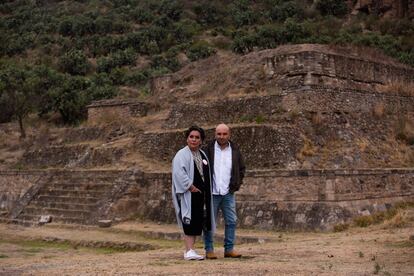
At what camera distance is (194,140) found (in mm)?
8812

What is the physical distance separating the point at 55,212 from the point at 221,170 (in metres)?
11.2

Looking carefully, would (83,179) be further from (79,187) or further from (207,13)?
(207,13)

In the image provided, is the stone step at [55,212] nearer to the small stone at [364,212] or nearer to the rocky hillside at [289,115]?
the rocky hillside at [289,115]

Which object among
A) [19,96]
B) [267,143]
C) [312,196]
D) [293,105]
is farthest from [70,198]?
[19,96]

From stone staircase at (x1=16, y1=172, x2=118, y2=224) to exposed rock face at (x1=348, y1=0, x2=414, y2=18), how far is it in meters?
40.4

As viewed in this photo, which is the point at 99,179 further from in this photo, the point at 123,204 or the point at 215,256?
the point at 215,256

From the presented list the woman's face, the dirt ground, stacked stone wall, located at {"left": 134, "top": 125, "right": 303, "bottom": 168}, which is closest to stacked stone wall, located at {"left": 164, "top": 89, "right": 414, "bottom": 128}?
stacked stone wall, located at {"left": 134, "top": 125, "right": 303, "bottom": 168}

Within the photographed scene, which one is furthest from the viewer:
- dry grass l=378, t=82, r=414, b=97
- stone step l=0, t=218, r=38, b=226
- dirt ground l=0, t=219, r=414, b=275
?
dry grass l=378, t=82, r=414, b=97

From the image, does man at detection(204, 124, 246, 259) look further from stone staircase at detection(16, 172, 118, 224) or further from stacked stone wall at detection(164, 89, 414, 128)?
stone staircase at detection(16, 172, 118, 224)

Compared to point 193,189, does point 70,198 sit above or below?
below

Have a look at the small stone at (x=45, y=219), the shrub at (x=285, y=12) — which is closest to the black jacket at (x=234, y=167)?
the small stone at (x=45, y=219)

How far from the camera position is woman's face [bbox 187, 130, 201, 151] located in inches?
347

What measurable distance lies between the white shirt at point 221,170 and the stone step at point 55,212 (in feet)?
31.3

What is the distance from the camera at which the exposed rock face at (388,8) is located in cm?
5347
